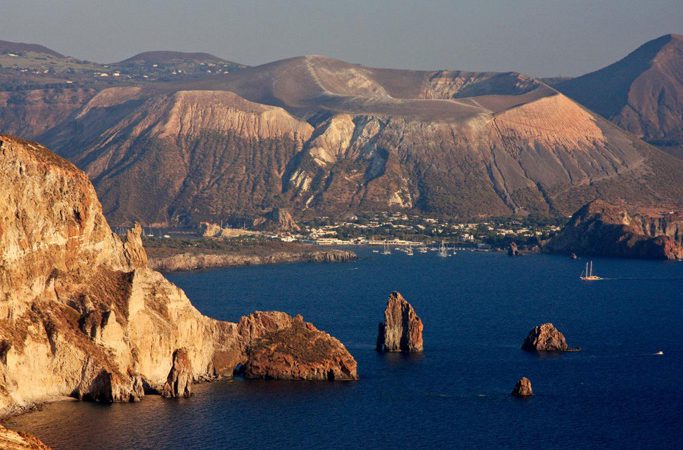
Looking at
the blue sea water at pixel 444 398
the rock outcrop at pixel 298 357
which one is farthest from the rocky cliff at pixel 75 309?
the blue sea water at pixel 444 398

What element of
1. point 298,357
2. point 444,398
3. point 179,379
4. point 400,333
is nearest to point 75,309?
point 179,379

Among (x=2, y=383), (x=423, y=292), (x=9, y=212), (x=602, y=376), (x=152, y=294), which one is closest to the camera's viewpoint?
(x=2, y=383)

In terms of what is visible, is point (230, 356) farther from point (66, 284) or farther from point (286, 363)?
point (66, 284)

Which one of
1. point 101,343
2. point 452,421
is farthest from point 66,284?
point 452,421

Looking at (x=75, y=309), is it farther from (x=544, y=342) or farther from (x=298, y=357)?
(x=544, y=342)

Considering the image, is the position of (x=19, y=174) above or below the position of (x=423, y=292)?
above

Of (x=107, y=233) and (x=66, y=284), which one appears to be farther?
(x=107, y=233)
